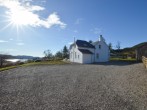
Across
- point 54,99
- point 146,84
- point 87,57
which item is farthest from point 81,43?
point 54,99

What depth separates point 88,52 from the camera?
4662 centimetres

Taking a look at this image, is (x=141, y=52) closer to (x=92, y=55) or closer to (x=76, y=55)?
(x=92, y=55)

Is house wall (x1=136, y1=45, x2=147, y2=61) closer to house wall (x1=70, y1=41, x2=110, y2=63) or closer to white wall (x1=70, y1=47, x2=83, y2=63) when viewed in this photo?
house wall (x1=70, y1=41, x2=110, y2=63)

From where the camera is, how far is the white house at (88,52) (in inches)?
1790

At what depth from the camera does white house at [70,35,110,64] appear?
4547 cm

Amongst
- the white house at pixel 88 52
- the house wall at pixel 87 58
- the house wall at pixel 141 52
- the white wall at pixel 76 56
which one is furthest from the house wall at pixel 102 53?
the house wall at pixel 141 52

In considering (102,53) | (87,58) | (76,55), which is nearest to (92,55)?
(87,58)

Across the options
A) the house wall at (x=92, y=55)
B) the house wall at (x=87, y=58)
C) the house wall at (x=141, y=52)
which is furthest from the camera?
the house wall at (x=141, y=52)

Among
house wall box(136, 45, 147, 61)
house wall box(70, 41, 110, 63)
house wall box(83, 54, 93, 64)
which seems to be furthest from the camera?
house wall box(136, 45, 147, 61)

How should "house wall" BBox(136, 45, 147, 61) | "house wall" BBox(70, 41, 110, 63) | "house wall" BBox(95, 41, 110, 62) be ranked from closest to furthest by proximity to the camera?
"house wall" BBox(70, 41, 110, 63), "house wall" BBox(95, 41, 110, 62), "house wall" BBox(136, 45, 147, 61)

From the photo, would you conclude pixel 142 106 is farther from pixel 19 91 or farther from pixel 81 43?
A: pixel 81 43

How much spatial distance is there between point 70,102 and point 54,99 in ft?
3.76

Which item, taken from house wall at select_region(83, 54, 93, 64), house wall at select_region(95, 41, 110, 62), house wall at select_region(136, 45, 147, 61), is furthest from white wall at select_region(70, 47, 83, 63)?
house wall at select_region(136, 45, 147, 61)

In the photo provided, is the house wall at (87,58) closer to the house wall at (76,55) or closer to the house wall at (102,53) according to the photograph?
the house wall at (76,55)
